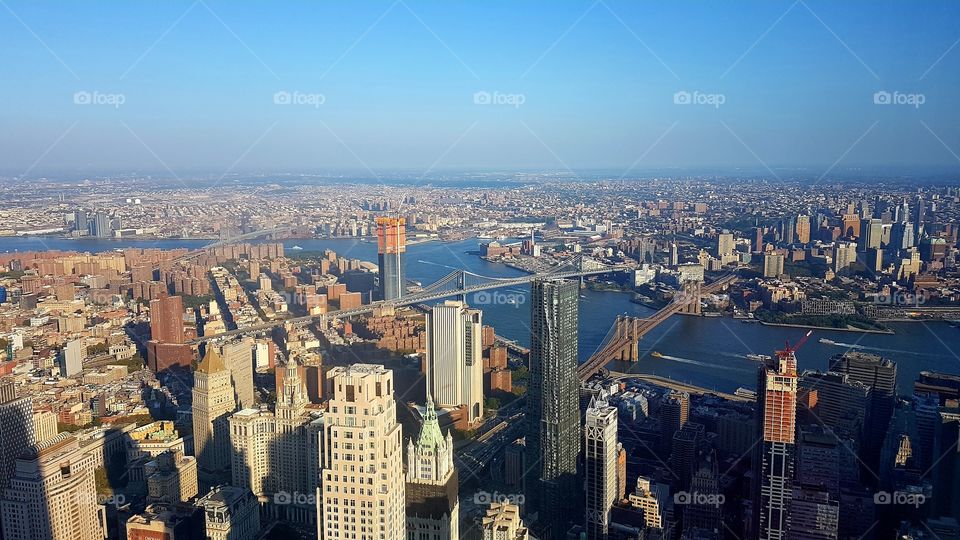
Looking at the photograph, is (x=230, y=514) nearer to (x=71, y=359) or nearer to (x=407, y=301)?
(x=71, y=359)

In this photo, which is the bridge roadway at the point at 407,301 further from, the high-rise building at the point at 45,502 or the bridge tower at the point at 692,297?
the high-rise building at the point at 45,502

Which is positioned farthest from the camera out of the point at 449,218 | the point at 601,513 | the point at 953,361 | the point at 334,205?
the point at 449,218

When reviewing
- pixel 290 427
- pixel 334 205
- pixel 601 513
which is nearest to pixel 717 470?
pixel 601 513

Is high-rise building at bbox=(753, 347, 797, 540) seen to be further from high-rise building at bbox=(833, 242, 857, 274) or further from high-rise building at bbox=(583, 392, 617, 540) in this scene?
high-rise building at bbox=(833, 242, 857, 274)

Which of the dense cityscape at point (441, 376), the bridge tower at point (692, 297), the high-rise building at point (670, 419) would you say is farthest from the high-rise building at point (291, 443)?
the bridge tower at point (692, 297)

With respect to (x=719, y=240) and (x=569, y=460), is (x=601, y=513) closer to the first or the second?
(x=569, y=460)

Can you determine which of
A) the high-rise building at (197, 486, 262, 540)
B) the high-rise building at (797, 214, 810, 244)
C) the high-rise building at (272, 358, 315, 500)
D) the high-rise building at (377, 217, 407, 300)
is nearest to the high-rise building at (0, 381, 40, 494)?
the high-rise building at (197, 486, 262, 540)
